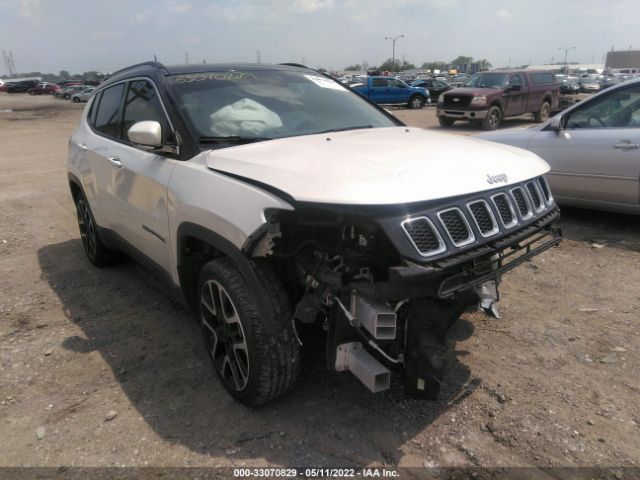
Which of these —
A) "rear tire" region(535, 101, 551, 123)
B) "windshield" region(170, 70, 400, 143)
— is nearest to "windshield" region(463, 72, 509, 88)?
"rear tire" region(535, 101, 551, 123)

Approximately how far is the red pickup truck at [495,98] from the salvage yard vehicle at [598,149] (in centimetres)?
1094

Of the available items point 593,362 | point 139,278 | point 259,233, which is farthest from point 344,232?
point 139,278

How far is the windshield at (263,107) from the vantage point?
3.13 meters

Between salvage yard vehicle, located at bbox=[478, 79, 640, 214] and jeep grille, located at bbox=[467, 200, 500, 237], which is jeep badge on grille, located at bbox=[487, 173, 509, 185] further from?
salvage yard vehicle, located at bbox=[478, 79, 640, 214]

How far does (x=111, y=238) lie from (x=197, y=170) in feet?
6.16

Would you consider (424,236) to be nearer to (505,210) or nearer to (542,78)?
(505,210)

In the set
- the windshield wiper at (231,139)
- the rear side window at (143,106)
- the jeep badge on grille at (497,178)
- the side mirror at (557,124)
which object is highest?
the rear side window at (143,106)

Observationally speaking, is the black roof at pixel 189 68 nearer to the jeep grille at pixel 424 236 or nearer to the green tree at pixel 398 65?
the jeep grille at pixel 424 236

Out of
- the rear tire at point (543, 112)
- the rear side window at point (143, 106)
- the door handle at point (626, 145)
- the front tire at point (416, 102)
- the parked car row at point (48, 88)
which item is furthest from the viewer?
the parked car row at point (48, 88)

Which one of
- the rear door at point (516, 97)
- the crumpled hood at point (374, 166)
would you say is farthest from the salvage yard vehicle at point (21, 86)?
the crumpled hood at point (374, 166)

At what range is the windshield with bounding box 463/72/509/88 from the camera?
1706 centimetres

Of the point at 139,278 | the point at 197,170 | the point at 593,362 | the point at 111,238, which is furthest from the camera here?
the point at 139,278

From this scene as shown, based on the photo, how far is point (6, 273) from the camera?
16.4ft

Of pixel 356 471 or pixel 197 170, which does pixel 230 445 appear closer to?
pixel 356 471
